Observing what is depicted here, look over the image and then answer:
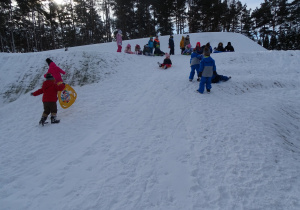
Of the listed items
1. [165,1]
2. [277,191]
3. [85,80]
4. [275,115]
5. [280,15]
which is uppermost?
[165,1]

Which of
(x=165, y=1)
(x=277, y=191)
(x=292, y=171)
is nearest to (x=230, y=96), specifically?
(x=292, y=171)

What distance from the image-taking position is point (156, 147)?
3898 mm

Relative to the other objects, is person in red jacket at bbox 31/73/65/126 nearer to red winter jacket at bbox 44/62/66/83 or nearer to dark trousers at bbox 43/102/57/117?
dark trousers at bbox 43/102/57/117

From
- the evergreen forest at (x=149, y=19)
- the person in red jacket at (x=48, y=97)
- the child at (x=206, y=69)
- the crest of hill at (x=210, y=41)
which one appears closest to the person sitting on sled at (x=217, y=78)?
the child at (x=206, y=69)

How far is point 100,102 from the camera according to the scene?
662cm

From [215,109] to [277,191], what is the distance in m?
3.20

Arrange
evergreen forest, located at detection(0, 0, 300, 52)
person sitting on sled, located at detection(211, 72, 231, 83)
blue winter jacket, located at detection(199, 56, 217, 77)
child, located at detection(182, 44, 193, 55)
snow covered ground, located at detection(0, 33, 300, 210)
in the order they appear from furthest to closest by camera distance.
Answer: evergreen forest, located at detection(0, 0, 300, 52) → child, located at detection(182, 44, 193, 55) → person sitting on sled, located at detection(211, 72, 231, 83) → blue winter jacket, located at detection(199, 56, 217, 77) → snow covered ground, located at detection(0, 33, 300, 210)

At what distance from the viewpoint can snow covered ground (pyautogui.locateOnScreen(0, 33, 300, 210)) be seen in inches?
104

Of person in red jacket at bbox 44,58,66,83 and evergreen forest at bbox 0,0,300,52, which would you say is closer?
person in red jacket at bbox 44,58,66,83

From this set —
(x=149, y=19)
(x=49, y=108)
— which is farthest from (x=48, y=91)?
(x=149, y=19)

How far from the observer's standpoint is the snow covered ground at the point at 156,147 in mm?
2643

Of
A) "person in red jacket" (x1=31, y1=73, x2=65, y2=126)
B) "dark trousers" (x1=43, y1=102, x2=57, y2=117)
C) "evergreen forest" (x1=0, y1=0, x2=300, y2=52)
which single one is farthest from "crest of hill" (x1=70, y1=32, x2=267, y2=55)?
"dark trousers" (x1=43, y1=102, x2=57, y2=117)

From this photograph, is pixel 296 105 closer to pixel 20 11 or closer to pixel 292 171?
pixel 292 171

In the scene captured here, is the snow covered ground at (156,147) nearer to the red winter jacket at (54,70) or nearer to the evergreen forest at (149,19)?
the red winter jacket at (54,70)
